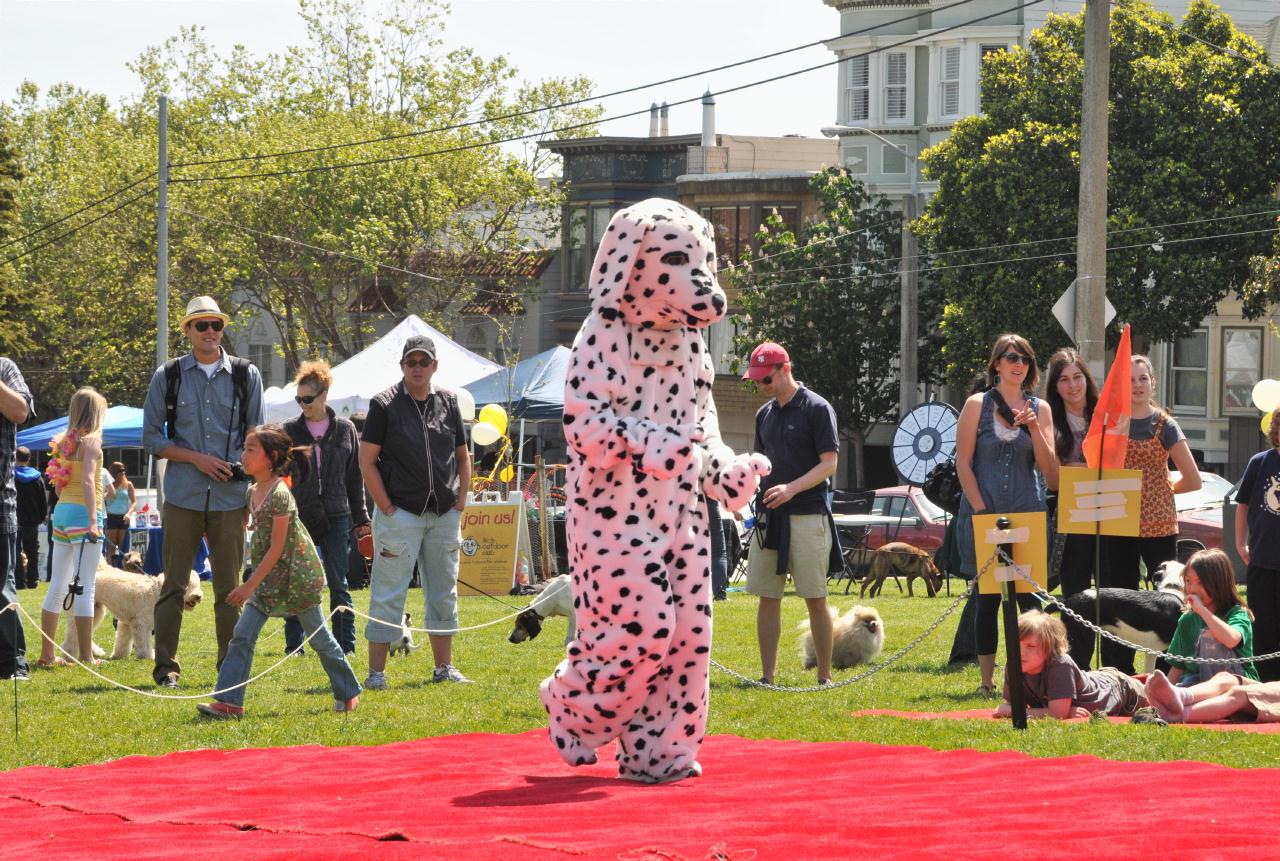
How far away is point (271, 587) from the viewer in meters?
8.74

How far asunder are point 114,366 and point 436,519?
45141 millimetres

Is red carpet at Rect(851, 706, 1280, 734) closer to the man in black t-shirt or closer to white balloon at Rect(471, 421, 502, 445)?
the man in black t-shirt

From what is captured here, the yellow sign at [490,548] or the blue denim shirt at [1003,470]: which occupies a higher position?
the blue denim shirt at [1003,470]

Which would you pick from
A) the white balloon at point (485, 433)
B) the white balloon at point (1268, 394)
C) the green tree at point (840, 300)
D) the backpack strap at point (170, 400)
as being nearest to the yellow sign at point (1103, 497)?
the backpack strap at point (170, 400)

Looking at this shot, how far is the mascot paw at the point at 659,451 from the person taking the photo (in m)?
5.96

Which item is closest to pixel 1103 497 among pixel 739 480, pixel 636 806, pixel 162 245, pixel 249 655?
pixel 739 480

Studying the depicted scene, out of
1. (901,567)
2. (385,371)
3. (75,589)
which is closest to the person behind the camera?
(75,589)

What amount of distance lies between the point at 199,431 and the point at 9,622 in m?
1.69

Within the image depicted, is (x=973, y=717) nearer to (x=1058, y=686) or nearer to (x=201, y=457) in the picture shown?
(x=1058, y=686)

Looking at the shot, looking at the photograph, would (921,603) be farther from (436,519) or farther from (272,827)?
(272,827)

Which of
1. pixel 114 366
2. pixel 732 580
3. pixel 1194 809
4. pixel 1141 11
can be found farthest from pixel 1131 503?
pixel 114 366

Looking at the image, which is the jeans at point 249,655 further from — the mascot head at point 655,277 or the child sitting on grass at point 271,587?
the mascot head at point 655,277

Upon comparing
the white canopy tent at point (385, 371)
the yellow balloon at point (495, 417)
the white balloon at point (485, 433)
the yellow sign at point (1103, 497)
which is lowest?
the yellow sign at point (1103, 497)

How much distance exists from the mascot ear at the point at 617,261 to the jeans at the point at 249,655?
310cm
